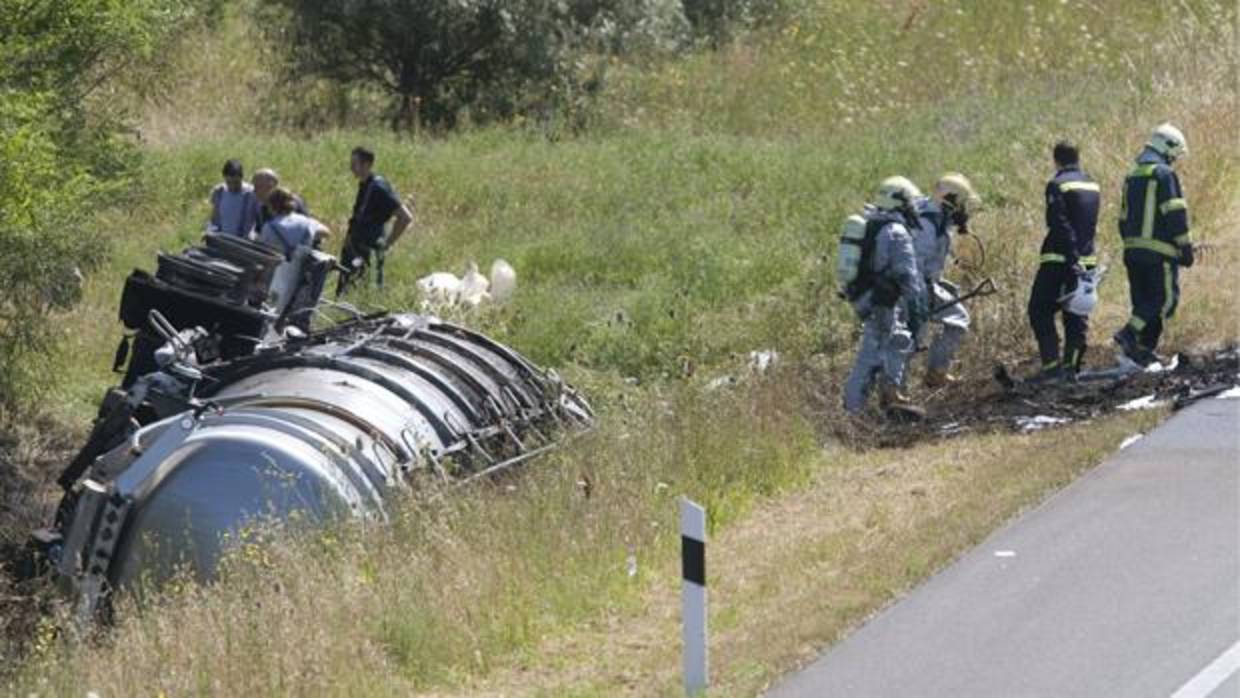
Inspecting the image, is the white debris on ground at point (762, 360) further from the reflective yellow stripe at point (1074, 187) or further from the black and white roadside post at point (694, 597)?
the black and white roadside post at point (694, 597)

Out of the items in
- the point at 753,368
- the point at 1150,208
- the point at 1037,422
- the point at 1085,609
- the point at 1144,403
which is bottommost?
the point at 753,368

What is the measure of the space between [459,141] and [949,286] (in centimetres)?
1245

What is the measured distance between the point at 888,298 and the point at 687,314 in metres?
5.87

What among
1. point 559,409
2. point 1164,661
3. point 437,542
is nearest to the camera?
point 1164,661

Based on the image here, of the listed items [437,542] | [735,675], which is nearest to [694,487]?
[437,542]

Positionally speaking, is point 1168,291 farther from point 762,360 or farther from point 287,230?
point 287,230

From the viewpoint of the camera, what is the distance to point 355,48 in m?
30.8

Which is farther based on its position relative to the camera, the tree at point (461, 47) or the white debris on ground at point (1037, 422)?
the tree at point (461, 47)

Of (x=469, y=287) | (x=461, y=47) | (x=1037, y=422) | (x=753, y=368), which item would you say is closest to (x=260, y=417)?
(x=753, y=368)

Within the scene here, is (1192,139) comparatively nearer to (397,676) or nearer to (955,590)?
(955,590)

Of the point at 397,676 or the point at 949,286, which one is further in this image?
the point at 949,286

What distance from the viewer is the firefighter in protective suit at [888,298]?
14812 mm

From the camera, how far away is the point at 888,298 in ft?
48.9

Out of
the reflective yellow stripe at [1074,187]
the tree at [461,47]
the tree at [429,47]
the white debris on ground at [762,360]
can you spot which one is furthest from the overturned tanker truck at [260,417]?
the tree at [461,47]
